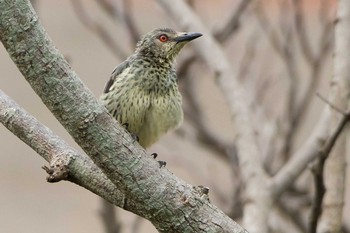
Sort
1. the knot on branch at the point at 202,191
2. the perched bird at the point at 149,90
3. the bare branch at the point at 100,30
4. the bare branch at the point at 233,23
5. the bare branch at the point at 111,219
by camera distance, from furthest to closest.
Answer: the bare branch at the point at 100,30
the bare branch at the point at 233,23
the bare branch at the point at 111,219
the perched bird at the point at 149,90
the knot on branch at the point at 202,191

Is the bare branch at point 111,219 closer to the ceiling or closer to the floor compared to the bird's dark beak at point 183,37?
closer to the floor

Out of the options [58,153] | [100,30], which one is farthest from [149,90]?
[100,30]

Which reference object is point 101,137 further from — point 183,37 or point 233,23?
point 233,23

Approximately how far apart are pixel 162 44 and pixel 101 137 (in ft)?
5.59

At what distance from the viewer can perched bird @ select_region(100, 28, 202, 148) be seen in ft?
12.5

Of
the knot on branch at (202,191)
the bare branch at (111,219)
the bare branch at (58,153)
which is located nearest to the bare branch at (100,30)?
the bare branch at (111,219)

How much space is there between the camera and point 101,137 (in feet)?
8.17

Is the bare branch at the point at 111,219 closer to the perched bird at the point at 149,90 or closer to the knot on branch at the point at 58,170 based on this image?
the perched bird at the point at 149,90

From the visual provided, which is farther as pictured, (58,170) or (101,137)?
(58,170)

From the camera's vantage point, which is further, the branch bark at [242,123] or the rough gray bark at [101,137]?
the branch bark at [242,123]

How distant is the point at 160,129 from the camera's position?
3.89m

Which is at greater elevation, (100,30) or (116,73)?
(100,30)

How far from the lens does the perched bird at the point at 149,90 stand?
150 inches

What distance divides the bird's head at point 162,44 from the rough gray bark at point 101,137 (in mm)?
1476
